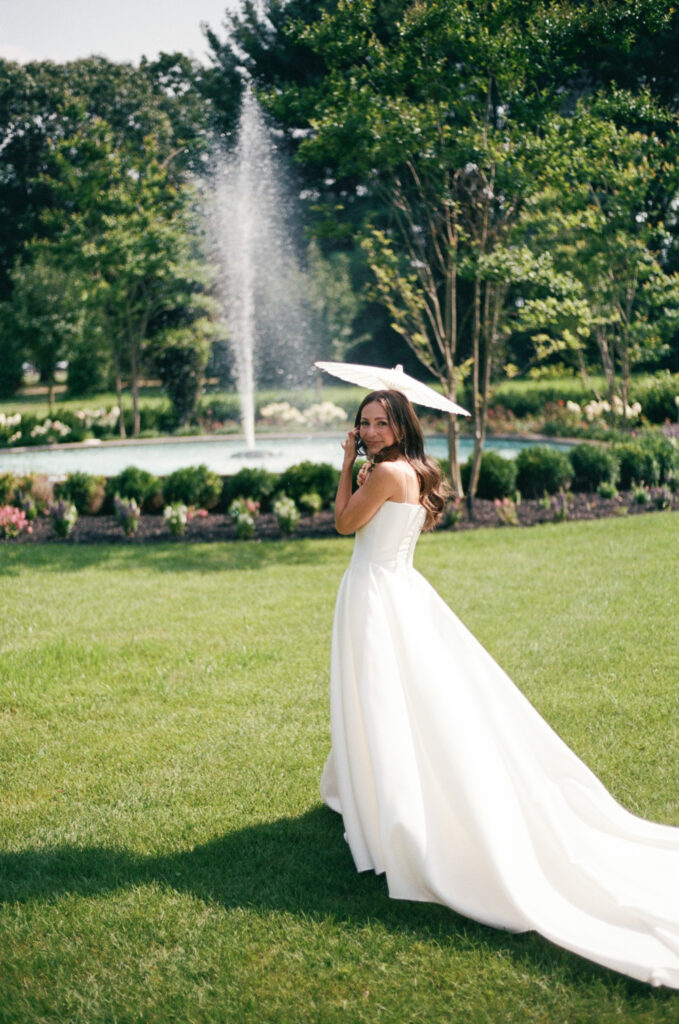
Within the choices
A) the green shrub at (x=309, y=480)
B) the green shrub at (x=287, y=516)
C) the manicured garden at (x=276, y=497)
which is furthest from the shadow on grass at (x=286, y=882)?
the green shrub at (x=309, y=480)

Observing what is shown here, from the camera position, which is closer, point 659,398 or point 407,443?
point 407,443

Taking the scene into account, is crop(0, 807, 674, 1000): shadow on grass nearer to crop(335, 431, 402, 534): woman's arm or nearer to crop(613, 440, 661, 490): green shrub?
crop(335, 431, 402, 534): woman's arm

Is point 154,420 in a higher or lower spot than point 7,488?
higher

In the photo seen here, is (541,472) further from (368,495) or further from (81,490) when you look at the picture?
(368,495)

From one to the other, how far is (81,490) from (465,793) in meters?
8.87

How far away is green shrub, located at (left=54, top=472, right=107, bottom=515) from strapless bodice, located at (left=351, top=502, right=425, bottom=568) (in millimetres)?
8190

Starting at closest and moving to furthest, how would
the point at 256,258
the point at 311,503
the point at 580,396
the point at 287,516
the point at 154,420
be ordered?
the point at 287,516
the point at 311,503
the point at 580,396
the point at 154,420
the point at 256,258

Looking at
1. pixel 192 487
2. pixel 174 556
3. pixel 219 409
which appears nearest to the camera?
pixel 174 556

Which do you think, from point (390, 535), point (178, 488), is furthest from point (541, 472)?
point (390, 535)

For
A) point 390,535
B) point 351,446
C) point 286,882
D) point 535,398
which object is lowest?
point 286,882

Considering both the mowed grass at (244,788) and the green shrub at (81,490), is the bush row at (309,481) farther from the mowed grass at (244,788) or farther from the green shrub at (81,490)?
the mowed grass at (244,788)

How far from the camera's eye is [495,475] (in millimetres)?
11539

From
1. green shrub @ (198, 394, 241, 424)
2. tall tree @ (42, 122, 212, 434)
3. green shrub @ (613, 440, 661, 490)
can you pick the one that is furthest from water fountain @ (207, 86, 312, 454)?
green shrub @ (613, 440, 661, 490)

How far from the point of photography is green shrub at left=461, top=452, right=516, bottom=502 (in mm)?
11555
